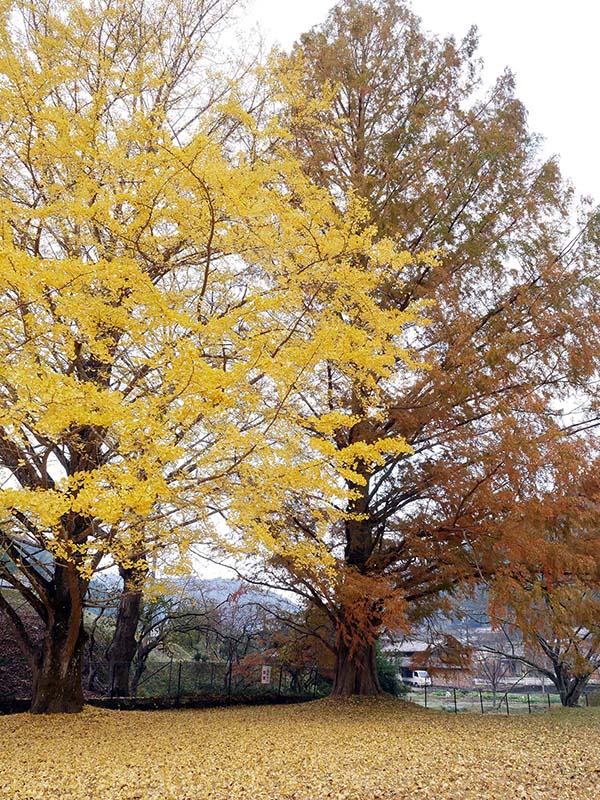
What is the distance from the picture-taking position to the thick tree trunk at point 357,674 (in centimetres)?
934

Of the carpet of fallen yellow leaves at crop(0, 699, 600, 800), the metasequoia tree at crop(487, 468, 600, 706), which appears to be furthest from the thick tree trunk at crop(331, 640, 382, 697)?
the metasequoia tree at crop(487, 468, 600, 706)

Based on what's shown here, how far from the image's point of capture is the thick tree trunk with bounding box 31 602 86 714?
7.05 metres

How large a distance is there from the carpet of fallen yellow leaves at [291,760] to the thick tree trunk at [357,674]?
7.32ft

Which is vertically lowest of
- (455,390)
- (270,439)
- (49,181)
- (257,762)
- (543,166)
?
(257,762)

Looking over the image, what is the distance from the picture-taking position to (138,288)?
451cm

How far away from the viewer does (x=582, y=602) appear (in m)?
7.00

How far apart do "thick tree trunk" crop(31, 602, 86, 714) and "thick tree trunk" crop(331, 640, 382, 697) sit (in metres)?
4.03

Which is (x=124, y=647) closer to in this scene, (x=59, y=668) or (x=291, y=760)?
(x=59, y=668)

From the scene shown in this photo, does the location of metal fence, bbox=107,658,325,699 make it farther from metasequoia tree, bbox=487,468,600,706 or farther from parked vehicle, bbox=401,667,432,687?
metasequoia tree, bbox=487,468,600,706

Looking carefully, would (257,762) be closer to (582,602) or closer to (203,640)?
(582,602)

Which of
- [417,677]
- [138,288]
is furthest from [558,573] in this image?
[417,677]

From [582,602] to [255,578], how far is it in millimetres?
4890

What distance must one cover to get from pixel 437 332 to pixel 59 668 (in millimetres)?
6419

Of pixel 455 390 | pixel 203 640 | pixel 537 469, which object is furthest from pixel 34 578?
pixel 203 640
